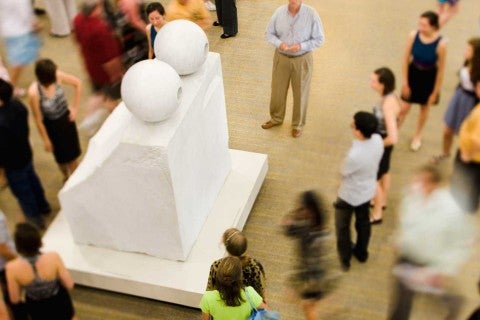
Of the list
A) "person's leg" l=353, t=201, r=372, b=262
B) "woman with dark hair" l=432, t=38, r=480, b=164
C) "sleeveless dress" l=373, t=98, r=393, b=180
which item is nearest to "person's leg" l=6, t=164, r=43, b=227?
"person's leg" l=353, t=201, r=372, b=262

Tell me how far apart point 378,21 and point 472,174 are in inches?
123

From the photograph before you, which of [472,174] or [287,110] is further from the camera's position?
[287,110]

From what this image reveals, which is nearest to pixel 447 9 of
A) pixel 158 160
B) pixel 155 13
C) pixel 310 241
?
pixel 155 13

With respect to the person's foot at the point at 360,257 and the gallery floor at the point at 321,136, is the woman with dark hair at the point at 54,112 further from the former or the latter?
the person's foot at the point at 360,257

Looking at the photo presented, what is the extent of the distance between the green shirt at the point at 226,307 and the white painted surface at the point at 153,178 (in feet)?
3.49

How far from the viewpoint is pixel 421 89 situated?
5730mm

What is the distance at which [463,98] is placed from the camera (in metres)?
5.41

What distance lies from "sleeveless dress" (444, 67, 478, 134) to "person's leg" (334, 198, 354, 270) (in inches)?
57.1

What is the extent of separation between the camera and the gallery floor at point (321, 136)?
195 inches

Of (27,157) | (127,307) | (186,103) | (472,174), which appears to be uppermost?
(186,103)

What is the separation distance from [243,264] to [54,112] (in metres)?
2.14

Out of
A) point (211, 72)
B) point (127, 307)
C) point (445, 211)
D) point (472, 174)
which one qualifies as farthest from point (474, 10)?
point (127, 307)

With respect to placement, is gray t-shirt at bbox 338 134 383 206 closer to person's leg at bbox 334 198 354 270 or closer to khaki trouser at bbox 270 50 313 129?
person's leg at bbox 334 198 354 270

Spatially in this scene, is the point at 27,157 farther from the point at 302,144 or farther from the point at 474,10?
the point at 474,10
